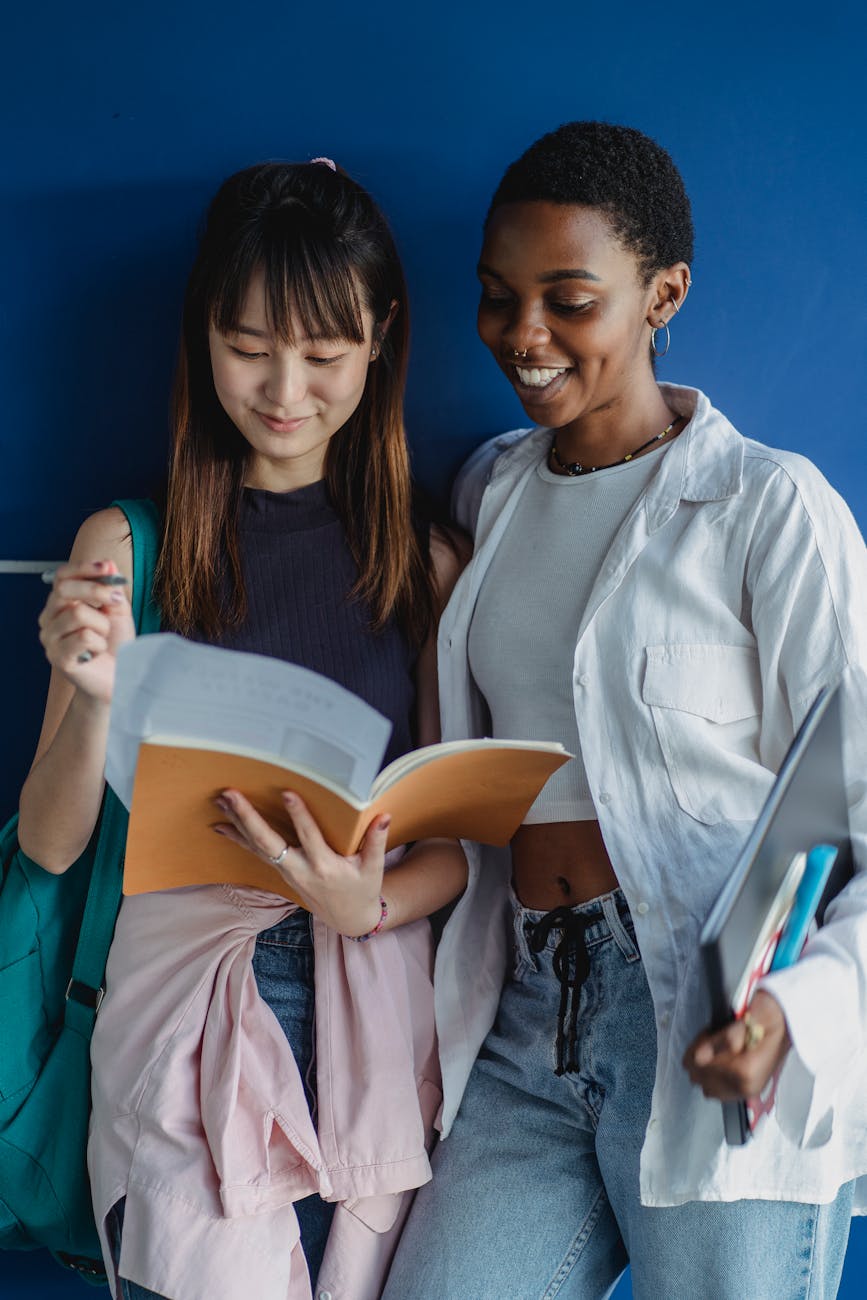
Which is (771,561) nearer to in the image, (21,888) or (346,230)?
(346,230)

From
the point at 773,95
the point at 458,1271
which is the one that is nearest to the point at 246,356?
the point at 773,95

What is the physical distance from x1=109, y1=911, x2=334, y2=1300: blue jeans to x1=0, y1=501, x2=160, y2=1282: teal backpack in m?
0.20

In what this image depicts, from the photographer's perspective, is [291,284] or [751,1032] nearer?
[751,1032]

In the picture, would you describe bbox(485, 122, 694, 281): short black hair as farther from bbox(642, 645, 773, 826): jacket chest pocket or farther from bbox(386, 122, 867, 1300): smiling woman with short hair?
bbox(642, 645, 773, 826): jacket chest pocket

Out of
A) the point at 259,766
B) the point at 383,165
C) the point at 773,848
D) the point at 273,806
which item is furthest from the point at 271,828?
the point at 383,165

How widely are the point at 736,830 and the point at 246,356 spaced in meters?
0.76

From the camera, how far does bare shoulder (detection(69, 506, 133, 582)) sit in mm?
1446

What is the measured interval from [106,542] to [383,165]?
0.62 meters

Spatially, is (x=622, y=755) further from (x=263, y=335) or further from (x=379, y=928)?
(x=263, y=335)

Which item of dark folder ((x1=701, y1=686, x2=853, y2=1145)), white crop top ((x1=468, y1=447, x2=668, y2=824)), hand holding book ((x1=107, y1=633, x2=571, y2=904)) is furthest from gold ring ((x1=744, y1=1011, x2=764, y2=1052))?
white crop top ((x1=468, y1=447, x2=668, y2=824))

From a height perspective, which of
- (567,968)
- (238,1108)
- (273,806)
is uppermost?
(273,806)

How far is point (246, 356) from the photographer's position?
4.58ft

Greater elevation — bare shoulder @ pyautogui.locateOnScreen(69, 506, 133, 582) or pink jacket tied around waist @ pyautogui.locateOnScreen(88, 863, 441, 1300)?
bare shoulder @ pyautogui.locateOnScreen(69, 506, 133, 582)

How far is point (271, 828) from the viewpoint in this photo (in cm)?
123
